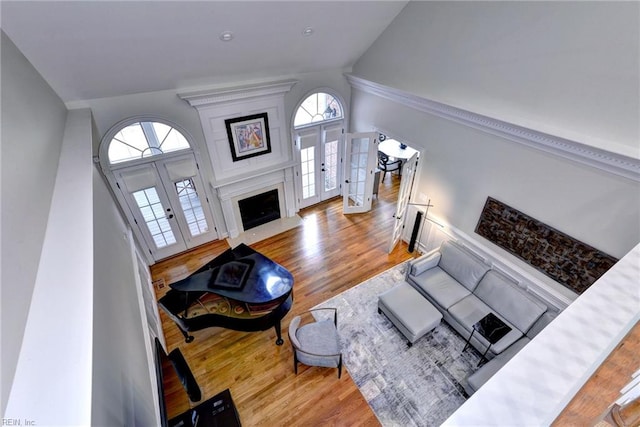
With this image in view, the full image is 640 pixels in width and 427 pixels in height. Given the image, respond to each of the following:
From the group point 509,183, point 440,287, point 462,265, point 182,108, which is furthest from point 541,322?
point 182,108

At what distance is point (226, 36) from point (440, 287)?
478cm

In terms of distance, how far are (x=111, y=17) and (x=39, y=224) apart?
251 centimetres

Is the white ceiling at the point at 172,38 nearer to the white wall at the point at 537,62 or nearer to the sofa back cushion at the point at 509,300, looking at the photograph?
the white wall at the point at 537,62

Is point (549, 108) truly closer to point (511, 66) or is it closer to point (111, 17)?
point (511, 66)

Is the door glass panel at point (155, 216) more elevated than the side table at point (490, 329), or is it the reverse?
the door glass panel at point (155, 216)

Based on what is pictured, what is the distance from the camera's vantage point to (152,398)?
2566mm

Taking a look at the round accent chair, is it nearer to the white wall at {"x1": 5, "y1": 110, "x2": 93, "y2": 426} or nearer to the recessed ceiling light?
the white wall at {"x1": 5, "y1": 110, "x2": 93, "y2": 426}

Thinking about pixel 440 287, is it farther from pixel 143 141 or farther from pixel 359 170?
pixel 143 141

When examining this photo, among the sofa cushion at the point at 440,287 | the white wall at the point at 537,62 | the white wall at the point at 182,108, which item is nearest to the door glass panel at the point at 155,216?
the white wall at the point at 182,108

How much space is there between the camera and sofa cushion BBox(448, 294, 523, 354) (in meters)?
3.75

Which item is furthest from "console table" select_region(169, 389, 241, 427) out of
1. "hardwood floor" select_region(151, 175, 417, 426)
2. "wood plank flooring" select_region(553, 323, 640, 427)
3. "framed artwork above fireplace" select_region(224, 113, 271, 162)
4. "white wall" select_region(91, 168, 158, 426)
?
"framed artwork above fireplace" select_region(224, 113, 271, 162)

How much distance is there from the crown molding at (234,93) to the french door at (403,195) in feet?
8.77

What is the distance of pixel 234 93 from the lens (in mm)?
4980

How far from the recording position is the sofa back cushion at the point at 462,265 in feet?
14.6
